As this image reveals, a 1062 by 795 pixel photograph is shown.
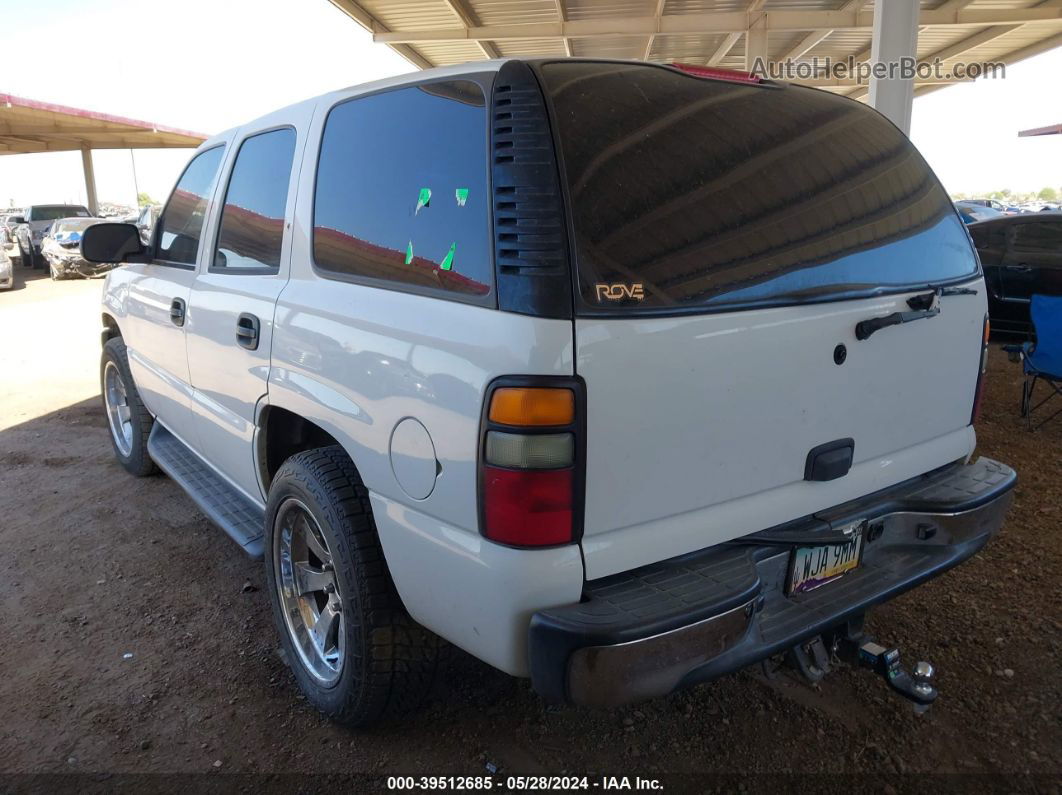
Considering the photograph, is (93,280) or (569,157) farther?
(93,280)

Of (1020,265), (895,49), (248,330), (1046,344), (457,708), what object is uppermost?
(895,49)

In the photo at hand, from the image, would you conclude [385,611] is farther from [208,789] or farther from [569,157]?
[569,157]

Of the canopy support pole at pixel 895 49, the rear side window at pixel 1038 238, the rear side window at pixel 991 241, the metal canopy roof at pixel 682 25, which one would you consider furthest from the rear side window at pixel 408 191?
the metal canopy roof at pixel 682 25

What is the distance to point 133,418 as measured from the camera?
471 centimetres

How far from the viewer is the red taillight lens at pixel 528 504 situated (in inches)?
70.4

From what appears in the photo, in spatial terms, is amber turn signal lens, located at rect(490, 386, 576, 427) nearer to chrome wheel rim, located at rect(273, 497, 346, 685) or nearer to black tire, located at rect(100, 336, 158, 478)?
chrome wheel rim, located at rect(273, 497, 346, 685)

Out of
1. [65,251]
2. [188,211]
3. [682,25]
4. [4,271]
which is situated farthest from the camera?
[65,251]

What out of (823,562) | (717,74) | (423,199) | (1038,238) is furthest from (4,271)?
(823,562)

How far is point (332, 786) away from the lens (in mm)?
2330

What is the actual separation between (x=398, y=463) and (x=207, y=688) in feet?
4.62

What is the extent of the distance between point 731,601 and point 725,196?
104cm

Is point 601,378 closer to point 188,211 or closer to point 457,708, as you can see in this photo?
point 457,708

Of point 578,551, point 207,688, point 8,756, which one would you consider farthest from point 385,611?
Answer: point 8,756

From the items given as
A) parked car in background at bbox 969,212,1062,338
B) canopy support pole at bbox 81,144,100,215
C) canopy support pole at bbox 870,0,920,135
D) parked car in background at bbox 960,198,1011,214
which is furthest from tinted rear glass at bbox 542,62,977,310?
canopy support pole at bbox 81,144,100,215
